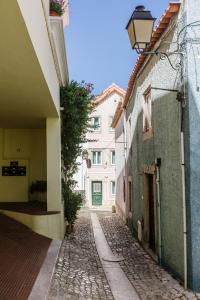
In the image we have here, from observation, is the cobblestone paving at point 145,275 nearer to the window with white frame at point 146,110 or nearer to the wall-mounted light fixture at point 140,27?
the window with white frame at point 146,110

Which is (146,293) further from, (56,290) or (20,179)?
(20,179)

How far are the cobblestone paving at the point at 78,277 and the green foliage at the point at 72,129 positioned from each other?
8.12ft

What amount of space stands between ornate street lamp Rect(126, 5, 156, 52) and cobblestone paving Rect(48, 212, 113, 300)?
13.7 feet

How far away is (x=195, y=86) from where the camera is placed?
6.75 meters

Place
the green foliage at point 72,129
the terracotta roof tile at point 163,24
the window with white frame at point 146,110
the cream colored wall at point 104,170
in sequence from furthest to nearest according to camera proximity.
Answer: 1. the cream colored wall at point 104,170
2. the green foliage at point 72,129
3. the window with white frame at point 146,110
4. the terracotta roof tile at point 163,24

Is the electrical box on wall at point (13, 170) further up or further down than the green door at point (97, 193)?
further up

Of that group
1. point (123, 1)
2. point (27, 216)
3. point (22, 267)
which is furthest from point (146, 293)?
point (123, 1)

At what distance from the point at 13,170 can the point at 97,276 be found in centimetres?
672

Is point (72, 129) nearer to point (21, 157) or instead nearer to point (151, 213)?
point (21, 157)

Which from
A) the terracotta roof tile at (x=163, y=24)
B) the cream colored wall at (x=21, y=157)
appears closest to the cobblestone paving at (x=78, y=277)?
the cream colored wall at (x=21, y=157)

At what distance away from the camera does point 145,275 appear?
7871 mm

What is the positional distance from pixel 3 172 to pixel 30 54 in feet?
Result: 28.1

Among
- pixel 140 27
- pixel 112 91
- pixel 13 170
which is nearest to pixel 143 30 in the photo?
pixel 140 27

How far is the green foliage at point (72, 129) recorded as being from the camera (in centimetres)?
1195
